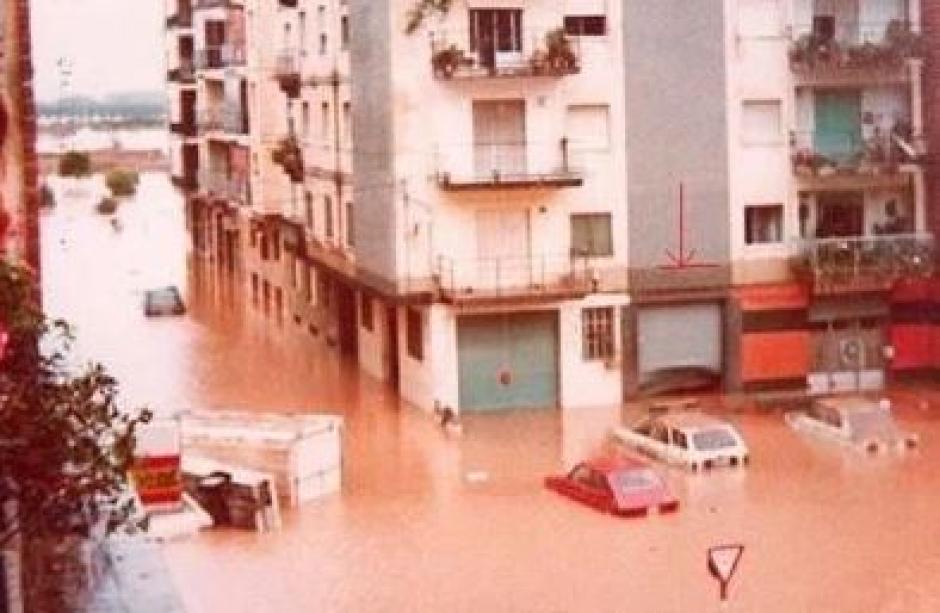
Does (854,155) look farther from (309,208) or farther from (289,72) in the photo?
(289,72)

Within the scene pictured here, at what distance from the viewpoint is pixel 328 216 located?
2759cm

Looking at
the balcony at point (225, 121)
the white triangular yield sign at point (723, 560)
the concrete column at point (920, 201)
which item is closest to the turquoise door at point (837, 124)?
the concrete column at point (920, 201)

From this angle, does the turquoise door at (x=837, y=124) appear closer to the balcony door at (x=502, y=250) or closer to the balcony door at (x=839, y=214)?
the balcony door at (x=839, y=214)

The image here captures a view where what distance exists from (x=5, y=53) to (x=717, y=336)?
14.8 meters

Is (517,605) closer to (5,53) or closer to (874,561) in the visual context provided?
(874,561)

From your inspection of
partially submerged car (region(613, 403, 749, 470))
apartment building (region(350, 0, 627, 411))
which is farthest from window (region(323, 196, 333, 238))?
partially submerged car (region(613, 403, 749, 470))

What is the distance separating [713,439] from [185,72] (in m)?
24.5

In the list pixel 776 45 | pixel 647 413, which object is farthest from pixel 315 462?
pixel 776 45

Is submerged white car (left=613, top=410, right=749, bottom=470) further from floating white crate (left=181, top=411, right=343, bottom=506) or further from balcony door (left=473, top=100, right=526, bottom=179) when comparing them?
balcony door (left=473, top=100, right=526, bottom=179)

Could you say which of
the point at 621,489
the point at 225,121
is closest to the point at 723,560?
the point at 621,489

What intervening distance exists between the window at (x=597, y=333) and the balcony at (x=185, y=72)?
19.4 metres

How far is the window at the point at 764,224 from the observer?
24094mm

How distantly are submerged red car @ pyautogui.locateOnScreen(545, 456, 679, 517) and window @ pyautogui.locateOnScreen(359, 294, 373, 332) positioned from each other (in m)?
8.30

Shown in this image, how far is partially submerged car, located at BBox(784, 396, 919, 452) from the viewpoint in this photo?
66.4 feet
